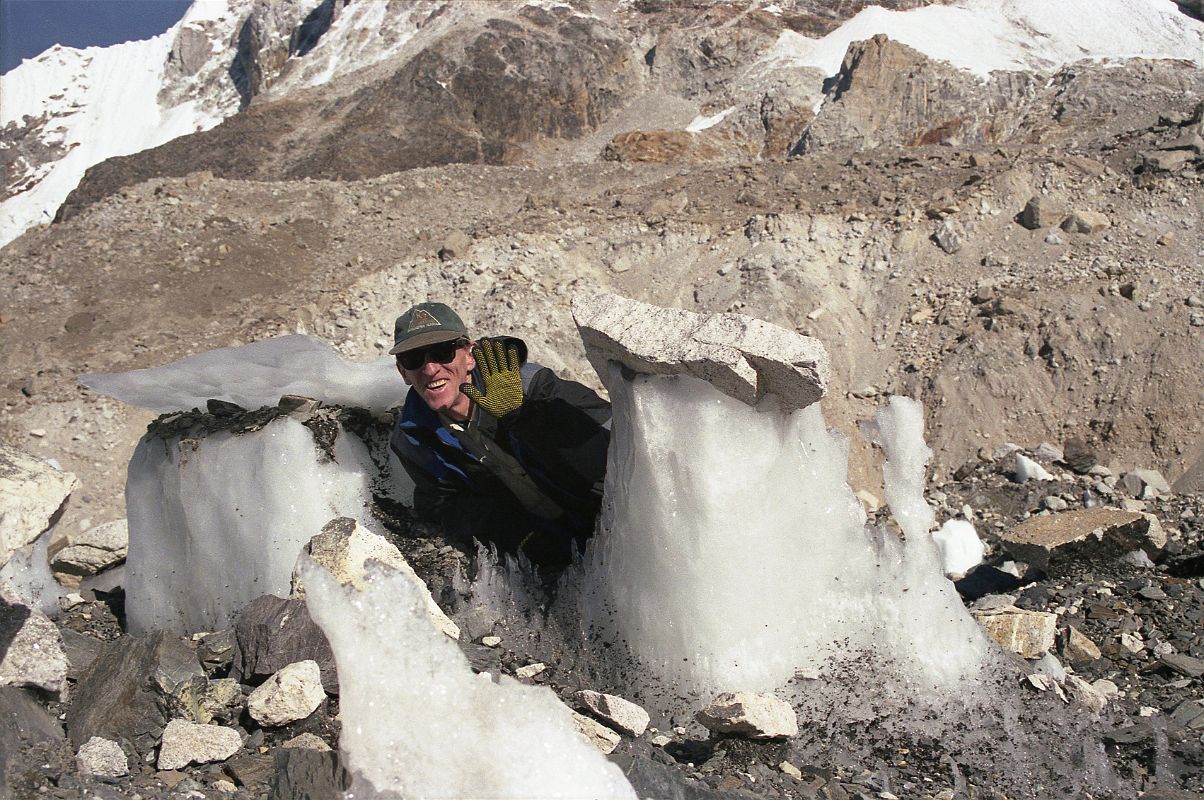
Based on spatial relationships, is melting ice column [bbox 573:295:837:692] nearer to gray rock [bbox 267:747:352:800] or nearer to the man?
the man

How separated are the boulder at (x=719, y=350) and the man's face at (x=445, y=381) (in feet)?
1.88

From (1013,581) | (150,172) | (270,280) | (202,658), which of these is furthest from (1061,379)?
(150,172)

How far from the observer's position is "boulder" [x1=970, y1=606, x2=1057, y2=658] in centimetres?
334

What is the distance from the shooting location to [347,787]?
82.0 inches

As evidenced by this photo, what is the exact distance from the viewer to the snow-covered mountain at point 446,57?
2745 centimetres

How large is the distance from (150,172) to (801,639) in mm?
28659

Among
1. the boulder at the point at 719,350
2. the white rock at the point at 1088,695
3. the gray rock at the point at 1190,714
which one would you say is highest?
the boulder at the point at 719,350

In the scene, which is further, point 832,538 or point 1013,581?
point 1013,581

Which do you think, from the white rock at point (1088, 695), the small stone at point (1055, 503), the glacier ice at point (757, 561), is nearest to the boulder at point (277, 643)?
Answer: the glacier ice at point (757, 561)

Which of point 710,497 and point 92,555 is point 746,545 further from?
point 92,555

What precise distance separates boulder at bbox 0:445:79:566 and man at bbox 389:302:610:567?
1.13 m

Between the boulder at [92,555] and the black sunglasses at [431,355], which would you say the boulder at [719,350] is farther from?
the boulder at [92,555]

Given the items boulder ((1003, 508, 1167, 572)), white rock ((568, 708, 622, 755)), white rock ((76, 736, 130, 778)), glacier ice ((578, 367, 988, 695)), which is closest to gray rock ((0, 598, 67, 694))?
white rock ((76, 736, 130, 778))

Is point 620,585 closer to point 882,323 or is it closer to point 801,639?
point 801,639
